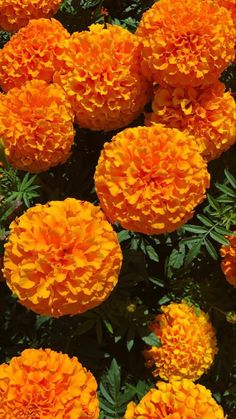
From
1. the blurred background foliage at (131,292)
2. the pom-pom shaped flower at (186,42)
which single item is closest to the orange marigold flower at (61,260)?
the blurred background foliage at (131,292)

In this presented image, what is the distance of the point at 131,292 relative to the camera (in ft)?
7.67

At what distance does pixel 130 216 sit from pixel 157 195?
11 cm

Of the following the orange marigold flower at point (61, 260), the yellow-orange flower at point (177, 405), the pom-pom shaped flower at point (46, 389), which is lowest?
the pom-pom shaped flower at point (46, 389)

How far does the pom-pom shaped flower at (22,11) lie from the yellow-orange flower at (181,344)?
4.53 feet

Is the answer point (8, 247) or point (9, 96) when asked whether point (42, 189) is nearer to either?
point (9, 96)

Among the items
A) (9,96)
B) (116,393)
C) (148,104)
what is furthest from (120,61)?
(116,393)

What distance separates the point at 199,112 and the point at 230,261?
0.59m

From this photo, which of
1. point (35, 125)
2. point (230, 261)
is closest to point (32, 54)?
point (35, 125)

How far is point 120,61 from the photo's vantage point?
208 cm

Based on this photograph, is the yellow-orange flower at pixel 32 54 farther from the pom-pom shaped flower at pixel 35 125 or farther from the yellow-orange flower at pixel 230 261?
the yellow-orange flower at pixel 230 261

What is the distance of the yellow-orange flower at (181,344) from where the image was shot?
2.15 meters

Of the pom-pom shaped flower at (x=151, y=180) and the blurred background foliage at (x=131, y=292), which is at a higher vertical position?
the pom-pom shaped flower at (x=151, y=180)

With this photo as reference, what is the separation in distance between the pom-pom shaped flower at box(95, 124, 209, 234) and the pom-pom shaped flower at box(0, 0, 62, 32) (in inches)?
37.7

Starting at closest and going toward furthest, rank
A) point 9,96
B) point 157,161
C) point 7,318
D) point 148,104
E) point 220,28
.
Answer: point 157,161 < point 220,28 < point 9,96 < point 148,104 < point 7,318
